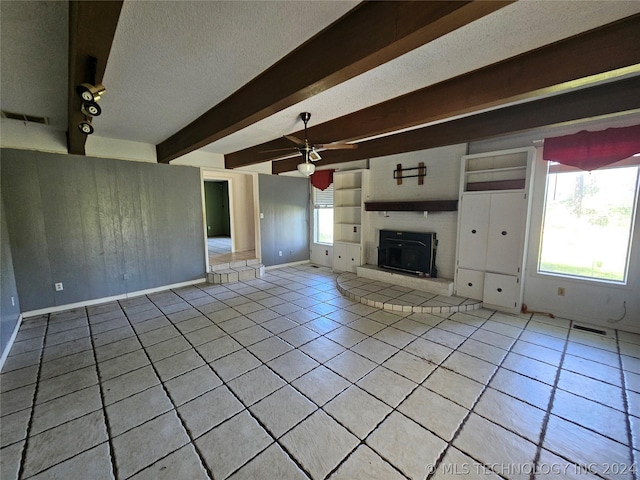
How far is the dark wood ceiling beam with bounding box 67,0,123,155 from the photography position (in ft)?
4.15

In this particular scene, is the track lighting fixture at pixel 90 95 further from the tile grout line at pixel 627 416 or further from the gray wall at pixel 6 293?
the tile grout line at pixel 627 416

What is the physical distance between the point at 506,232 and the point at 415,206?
4.69 ft

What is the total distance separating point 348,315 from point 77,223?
432cm

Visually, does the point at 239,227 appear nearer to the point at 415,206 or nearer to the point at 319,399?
the point at 415,206

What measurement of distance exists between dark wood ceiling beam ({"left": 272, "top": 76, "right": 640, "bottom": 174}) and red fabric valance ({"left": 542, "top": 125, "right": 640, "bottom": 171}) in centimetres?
76

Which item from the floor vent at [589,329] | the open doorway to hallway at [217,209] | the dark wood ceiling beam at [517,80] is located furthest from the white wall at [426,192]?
the open doorway to hallway at [217,209]

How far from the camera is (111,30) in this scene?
1422mm

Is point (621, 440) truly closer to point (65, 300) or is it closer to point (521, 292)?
point (521, 292)

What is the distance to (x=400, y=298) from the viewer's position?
13.6 feet

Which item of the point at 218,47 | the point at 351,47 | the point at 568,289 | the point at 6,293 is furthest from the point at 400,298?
the point at 6,293

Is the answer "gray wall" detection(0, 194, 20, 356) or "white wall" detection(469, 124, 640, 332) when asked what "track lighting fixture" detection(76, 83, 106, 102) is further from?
"white wall" detection(469, 124, 640, 332)

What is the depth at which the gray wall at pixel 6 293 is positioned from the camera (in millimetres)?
2834

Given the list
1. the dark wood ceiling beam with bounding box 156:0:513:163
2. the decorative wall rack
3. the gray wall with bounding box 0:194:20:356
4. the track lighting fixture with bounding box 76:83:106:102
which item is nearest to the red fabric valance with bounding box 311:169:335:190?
the decorative wall rack

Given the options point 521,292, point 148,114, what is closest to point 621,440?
point 521,292
